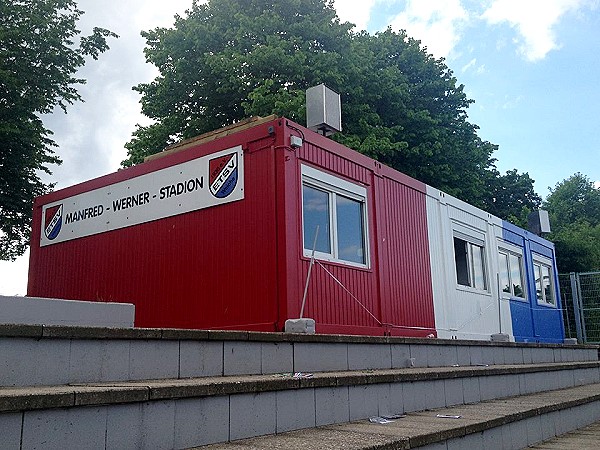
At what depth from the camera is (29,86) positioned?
504 inches

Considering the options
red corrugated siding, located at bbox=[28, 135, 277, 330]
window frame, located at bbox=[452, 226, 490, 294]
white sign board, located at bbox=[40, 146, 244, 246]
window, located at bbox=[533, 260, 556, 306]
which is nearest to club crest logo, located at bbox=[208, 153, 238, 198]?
white sign board, located at bbox=[40, 146, 244, 246]

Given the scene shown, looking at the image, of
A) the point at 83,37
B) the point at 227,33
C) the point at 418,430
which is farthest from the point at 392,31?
the point at 418,430

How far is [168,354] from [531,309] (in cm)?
916

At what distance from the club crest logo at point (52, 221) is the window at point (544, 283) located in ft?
27.8

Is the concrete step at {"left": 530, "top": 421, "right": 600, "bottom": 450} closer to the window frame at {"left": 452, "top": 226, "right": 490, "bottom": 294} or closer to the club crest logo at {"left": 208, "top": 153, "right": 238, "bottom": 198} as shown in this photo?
the window frame at {"left": 452, "top": 226, "right": 490, "bottom": 294}

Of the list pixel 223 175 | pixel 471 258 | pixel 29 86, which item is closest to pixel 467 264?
pixel 471 258

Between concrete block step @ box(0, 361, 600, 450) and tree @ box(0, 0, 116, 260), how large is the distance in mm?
10772

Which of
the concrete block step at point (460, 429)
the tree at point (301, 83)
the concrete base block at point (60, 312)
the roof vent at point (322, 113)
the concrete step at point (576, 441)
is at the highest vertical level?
the tree at point (301, 83)

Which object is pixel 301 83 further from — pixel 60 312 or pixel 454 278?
pixel 60 312

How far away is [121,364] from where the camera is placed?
2.71 metres

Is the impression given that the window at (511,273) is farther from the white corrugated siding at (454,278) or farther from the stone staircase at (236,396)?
the stone staircase at (236,396)

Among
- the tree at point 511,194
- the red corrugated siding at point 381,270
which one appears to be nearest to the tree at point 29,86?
the red corrugated siding at point 381,270

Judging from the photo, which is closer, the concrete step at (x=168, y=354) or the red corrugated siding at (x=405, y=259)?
the concrete step at (x=168, y=354)

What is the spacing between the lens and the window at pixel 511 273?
970 centimetres
